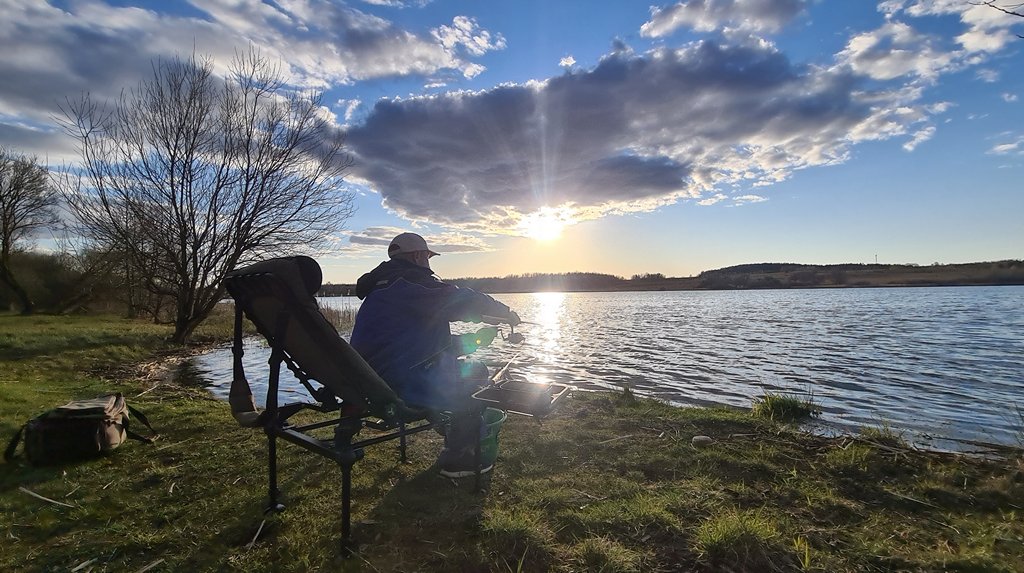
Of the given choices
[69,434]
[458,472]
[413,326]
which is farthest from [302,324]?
[69,434]

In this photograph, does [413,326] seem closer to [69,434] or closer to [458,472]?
[458,472]

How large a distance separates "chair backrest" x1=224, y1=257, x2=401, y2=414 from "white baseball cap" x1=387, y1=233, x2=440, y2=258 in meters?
0.97

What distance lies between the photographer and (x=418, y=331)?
3.89 meters

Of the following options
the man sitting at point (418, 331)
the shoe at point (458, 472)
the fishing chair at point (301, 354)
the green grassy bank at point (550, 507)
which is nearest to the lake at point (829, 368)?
the green grassy bank at point (550, 507)

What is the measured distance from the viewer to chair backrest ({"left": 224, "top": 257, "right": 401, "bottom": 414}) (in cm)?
313

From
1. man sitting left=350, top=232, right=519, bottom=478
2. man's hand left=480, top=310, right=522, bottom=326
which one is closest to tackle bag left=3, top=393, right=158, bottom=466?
man sitting left=350, top=232, right=519, bottom=478

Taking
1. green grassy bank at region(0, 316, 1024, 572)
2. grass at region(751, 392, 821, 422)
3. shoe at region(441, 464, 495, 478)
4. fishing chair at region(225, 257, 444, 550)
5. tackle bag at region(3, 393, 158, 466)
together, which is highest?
fishing chair at region(225, 257, 444, 550)

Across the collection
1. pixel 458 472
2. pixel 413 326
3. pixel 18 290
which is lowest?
pixel 458 472

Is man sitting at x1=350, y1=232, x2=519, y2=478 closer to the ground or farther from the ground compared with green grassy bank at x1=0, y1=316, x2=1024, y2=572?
farther from the ground

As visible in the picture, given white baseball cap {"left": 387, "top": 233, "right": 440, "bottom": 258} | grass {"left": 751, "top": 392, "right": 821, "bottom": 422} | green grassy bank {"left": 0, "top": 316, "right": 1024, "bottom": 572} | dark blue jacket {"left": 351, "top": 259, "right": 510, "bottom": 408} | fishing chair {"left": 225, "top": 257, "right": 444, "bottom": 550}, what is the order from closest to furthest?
green grassy bank {"left": 0, "top": 316, "right": 1024, "bottom": 572} → fishing chair {"left": 225, "top": 257, "right": 444, "bottom": 550} → dark blue jacket {"left": 351, "top": 259, "right": 510, "bottom": 408} → white baseball cap {"left": 387, "top": 233, "right": 440, "bottom": 258} → grass {"left": 751, "top": 392, "right": 821, "bottom": 422}

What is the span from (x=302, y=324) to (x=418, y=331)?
3.14ft

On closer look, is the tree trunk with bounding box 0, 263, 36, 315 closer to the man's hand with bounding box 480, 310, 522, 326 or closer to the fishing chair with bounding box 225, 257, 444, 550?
the fishing chair with bounding box 225, 257, 444, 550

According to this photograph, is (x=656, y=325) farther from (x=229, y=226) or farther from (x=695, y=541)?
(x=695, y=541)

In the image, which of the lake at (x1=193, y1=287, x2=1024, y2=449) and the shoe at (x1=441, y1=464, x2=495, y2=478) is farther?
the lake at (x1=193, y1=287, x2=1024, y2=449)
